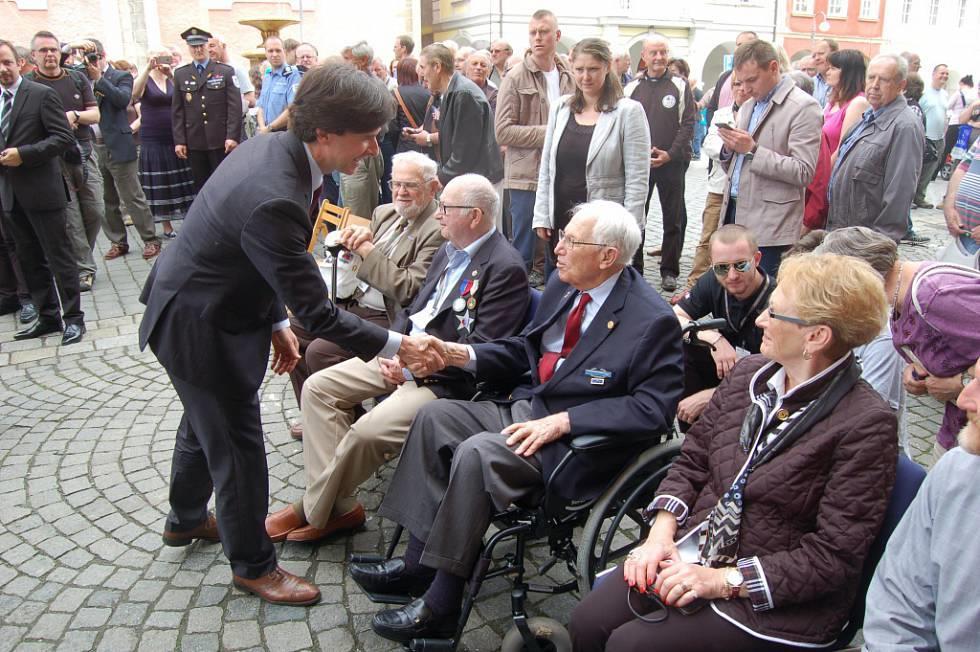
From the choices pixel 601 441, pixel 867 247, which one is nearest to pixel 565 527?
pixel 601 441

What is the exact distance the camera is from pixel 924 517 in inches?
64.2

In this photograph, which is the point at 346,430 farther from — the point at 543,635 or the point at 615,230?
the point at 615,230

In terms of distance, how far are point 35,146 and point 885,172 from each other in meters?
6.26

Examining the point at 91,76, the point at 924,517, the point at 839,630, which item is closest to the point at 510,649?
the point at 839,630

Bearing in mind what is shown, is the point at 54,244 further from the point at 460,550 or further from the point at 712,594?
the point at 712,594

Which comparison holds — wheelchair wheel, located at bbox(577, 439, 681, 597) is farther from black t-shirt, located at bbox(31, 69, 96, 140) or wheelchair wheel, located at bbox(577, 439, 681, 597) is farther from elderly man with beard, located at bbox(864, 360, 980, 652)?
black t-shirt, located at bbox(31, 69, 96, 140)

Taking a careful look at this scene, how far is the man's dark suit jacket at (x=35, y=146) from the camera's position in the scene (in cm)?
585

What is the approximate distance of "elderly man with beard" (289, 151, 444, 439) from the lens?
396cm

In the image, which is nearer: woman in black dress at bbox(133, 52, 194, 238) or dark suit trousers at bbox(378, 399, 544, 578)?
dark suit trousers at bbox(378, 399, 544, 578)

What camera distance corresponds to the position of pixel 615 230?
2.96 meters

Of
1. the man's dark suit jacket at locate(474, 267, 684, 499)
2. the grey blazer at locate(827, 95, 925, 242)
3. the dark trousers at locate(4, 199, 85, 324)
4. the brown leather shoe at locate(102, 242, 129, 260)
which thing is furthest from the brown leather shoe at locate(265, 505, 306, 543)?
the brown leather shoe at locate(102, 242, 129, 260)

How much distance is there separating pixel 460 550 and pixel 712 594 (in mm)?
899

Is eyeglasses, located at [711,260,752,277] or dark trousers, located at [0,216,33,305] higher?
eyeglasses, located at [711,260,752,277]

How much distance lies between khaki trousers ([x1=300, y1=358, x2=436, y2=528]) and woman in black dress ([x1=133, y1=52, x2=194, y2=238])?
6.36 meters
